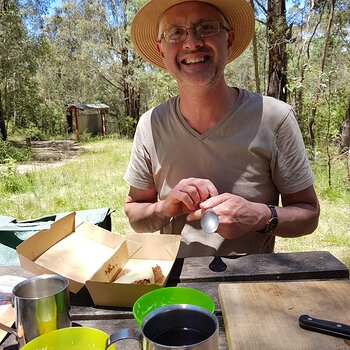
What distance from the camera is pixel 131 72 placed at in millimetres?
19344

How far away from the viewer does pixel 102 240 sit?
57.6 inches

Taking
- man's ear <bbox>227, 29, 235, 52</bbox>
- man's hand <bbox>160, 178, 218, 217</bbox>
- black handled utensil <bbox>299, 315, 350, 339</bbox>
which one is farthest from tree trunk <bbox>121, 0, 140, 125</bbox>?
black handled utensil <bbox>299, 315, 350, 339</bbox>

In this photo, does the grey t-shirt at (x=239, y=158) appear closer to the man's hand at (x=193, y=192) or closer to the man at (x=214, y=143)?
the man at (x=214, y=143)

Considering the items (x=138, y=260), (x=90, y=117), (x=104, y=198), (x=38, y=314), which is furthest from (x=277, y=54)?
(x=90, y=117)

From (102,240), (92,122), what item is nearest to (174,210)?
(102,240)

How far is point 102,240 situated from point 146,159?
20.9 inches

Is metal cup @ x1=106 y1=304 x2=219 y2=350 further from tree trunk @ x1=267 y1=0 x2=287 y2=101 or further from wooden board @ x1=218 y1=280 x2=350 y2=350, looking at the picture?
tree trunk @ x1=267 y1=0 x2=287 y2=101

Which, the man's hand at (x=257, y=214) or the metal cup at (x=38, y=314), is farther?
the man's hand at (x=257, y=214)

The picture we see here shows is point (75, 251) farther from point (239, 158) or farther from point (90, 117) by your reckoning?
point (90, 117)

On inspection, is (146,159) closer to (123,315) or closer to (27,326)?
(123,315)

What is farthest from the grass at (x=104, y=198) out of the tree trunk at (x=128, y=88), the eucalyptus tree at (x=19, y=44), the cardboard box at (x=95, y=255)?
the tree trunk at (x=128, y=88)

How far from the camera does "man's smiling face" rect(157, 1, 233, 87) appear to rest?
166 centimetres

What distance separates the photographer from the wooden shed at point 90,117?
69.8 ft

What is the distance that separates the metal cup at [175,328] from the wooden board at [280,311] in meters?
0.19
